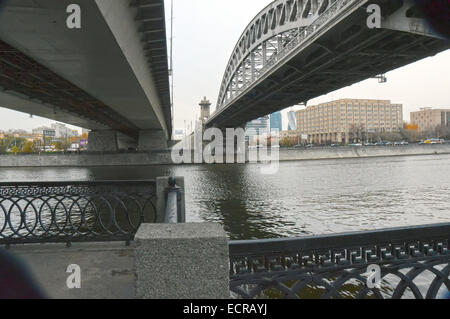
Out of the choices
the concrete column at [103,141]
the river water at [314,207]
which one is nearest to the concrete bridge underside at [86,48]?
the river water at [314,207]

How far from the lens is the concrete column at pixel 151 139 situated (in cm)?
5538

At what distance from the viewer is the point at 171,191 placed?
17.6 ft

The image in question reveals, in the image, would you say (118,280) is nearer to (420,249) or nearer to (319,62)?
(420,249)

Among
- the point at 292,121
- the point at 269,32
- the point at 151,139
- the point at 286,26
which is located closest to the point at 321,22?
the point at 286,26

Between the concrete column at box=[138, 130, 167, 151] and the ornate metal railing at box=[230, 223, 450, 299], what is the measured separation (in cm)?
5390

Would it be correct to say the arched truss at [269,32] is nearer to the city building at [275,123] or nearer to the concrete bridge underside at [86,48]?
A: the concrete bridge underside at [86,48]

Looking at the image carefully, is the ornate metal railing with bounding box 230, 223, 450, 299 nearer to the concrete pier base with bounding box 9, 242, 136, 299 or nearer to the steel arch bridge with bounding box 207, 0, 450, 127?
the concrete pier base with bounding box 9, 242, 136, 299

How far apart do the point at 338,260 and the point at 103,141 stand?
199 ft

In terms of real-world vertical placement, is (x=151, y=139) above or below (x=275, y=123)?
below

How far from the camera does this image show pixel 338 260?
9.18 ft

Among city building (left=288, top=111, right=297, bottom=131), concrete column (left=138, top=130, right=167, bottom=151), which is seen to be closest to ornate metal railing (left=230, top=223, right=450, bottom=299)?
concrete column (left=138, top=130, right=167, bottom=151)

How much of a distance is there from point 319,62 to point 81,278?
21048 mm

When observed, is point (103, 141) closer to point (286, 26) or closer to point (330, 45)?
point (286, 26)
